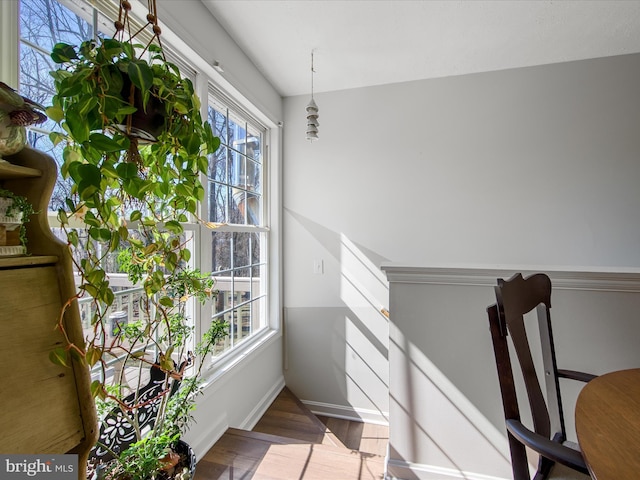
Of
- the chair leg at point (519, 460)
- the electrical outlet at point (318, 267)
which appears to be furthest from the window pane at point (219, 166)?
the chair leg at point (519, 460)

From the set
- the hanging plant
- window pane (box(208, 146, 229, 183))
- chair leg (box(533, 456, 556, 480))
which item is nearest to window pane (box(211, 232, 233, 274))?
window pane (box(208, 146, 229, 183))

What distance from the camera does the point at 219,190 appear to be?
1.97 meters

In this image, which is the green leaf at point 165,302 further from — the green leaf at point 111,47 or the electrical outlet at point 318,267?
the electrical outlet at point 318,267

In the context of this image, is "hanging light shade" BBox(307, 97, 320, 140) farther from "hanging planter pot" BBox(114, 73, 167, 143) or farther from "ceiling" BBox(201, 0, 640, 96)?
"hanging planter pot" BBox(114, 73, 167, 143)

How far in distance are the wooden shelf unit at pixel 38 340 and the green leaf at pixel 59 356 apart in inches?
1.7

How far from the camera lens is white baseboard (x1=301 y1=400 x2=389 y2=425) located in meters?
2.46

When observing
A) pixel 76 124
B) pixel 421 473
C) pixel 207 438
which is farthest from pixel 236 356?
pixel 76 124

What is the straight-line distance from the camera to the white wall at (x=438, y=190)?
84.7 inches

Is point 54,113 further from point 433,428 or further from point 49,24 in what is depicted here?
point 433,428

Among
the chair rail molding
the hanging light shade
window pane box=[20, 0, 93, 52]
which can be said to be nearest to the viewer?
window pane box=[20, 0, 93, 52]

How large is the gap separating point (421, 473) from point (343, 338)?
1182mm

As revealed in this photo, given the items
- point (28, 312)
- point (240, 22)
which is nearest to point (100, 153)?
point (28, 312)

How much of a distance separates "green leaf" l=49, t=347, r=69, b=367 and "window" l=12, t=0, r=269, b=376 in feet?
0.82

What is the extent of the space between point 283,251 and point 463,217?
60.5 inches
